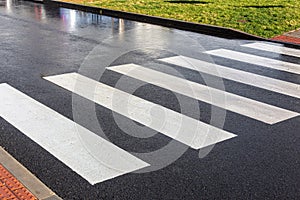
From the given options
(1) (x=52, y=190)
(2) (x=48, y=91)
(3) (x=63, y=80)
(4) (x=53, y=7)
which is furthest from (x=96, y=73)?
(4) (x=53, y=7)

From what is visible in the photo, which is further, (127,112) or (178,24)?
(178,24)

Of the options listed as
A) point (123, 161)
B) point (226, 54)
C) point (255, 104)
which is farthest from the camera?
point (226, 54)

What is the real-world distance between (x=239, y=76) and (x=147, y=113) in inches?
116

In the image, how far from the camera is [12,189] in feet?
14.7

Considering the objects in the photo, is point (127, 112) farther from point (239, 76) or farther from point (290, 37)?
point (290, 37)

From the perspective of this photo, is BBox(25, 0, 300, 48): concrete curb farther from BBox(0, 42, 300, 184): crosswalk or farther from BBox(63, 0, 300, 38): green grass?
BBox(0, 42, 300, 184): crosswalk

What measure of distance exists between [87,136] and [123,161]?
0.88 meters

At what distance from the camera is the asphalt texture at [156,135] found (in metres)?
4.83

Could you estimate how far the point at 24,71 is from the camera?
9047 millimetres

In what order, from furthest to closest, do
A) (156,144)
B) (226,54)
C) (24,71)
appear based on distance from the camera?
(226,54)
(24,71)
(156,144)

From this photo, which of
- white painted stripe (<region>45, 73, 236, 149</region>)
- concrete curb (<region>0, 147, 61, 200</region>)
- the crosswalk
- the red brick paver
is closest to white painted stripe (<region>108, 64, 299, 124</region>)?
the crosswalk

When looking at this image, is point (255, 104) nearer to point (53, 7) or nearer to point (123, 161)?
point (123, 161)

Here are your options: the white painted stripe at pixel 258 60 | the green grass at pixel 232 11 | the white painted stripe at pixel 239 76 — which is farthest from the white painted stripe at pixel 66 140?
the green grass at pixel 232 11

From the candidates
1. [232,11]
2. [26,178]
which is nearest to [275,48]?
[232,11]
